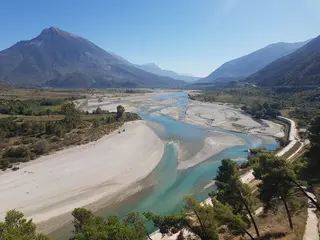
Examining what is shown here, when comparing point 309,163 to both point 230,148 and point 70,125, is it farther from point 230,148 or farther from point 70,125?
point 70,125

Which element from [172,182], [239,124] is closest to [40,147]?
[172,182]

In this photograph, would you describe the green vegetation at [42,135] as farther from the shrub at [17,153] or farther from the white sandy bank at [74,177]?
the white sandy bank at [74,177]

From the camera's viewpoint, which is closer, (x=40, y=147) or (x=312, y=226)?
(x=312, y=226)

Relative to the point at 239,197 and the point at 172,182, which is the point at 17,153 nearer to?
the point at 172,182

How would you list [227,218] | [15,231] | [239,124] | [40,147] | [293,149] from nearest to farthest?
[15,231] < [227,218] < [40,147] < [293,149] < [239,124]

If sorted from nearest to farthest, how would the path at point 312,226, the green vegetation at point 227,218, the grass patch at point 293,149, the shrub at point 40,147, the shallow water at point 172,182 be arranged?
1. the green vegetation at point 227,218
2. the path at point 312,226
3. the shallow water at point 172,182
4. the shrub at point 40,147
5. the grass patch at point 293,149

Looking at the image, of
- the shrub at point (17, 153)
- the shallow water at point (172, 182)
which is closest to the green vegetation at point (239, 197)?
the shallow water at point (172, 182)

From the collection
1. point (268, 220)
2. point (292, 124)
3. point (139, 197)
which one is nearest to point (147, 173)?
point (139, 197)

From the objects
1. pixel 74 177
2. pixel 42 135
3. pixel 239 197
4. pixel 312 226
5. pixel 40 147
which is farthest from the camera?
pixel 42 135
